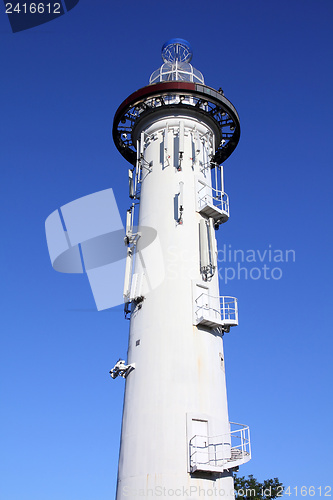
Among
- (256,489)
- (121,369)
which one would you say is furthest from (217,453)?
(256,489)

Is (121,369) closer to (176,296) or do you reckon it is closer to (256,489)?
(176,296)

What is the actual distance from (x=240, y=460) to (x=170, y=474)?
10.5 ft

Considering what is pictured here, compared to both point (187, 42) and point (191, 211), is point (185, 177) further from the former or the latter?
point (187, 42)

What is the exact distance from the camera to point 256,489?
36.3 metres

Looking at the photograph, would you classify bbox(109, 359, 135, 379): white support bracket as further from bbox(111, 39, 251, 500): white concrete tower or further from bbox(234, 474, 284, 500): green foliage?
bbox(234, 474, 284, 500): green foliage

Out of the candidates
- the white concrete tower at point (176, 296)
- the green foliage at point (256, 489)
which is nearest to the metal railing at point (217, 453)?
the white concrete tower at point (176, 296)

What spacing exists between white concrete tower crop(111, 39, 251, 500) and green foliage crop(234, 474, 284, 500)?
584 inches

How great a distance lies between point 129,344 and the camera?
85.1 ft

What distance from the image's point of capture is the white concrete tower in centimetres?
2188

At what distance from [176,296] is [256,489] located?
19342mm

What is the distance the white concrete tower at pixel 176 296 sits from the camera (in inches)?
861

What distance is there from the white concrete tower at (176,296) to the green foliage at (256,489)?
1482 cm

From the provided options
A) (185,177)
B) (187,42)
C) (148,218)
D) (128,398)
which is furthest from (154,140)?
(128,398)

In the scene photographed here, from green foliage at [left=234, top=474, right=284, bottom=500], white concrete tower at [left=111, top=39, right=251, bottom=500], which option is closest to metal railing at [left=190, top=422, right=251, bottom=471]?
white concrete tower at [left=111, top=39, right=251, bottom=500]
